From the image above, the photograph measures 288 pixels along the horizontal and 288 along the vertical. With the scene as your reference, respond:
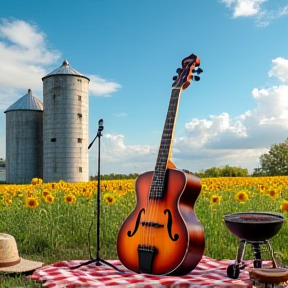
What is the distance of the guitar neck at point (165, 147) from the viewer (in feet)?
13.7

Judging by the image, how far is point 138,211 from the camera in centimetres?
430

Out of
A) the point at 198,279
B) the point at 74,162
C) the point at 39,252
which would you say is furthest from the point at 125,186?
the point at 74,162

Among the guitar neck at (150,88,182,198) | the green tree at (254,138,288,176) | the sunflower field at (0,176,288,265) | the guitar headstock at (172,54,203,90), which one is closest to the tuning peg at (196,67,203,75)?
the guitar headstock at (172,54,203,90)

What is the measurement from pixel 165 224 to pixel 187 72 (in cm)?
146

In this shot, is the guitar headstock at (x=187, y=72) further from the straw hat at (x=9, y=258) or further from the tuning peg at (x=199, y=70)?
the straw hat at (x=9, y=258)

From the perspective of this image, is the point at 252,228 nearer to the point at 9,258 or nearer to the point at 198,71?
the point at 198,71

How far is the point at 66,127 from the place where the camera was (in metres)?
22.8

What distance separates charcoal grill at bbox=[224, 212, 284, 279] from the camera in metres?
3.68

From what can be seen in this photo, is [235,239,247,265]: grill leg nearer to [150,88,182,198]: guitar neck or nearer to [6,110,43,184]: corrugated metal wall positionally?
[150,88,182,198]: guitar neck

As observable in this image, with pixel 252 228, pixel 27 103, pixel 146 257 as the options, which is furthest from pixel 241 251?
pixel 27 103

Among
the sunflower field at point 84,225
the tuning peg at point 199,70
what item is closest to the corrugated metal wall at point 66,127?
the sunflower field at point 84,225

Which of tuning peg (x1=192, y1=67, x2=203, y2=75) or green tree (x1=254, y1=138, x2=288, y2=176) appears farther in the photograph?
green tree (x1=254, y1=138, x2=288, y2=176)

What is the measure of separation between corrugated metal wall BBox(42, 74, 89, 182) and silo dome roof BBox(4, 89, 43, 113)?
9.51 ft

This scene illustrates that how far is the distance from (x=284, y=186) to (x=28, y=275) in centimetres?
598
